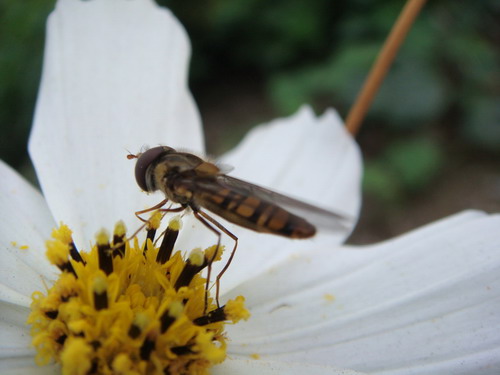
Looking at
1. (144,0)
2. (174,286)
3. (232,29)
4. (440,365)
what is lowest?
(440,365)

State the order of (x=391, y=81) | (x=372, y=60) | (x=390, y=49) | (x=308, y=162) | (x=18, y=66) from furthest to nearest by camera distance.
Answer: (x=391, y=81) < (x=372, y=60) < (x=18, y=66) < (x=308, y=162) < (x=390, y=49)

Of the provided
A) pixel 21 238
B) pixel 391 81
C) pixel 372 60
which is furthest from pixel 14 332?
pixel 391 81

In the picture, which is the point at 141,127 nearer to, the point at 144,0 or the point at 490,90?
the point at 144,0

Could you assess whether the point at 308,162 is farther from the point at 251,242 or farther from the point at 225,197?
the point at 225,197

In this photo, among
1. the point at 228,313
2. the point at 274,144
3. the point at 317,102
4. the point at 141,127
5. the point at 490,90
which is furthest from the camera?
the point at 490,90

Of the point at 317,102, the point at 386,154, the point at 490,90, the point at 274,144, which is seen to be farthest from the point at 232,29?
the point at 274,144

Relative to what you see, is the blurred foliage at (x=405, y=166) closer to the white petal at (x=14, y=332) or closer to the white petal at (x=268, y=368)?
the white petal at (x=268, y=368)

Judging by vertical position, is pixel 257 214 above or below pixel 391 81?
below
